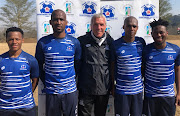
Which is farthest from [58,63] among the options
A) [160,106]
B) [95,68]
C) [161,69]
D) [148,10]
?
[148,10]

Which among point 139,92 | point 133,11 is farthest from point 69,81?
point 133,11

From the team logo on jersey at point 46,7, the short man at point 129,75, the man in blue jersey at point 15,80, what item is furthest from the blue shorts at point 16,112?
the team logo on jersey at point 46,7

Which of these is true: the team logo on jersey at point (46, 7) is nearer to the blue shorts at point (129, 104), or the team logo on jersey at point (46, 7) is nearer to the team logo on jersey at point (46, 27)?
the team logo on jersey at point (46, 27)

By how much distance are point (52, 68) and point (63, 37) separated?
1.73ft

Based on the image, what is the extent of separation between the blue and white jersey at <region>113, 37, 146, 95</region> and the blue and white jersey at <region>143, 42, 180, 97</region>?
0.57 feet

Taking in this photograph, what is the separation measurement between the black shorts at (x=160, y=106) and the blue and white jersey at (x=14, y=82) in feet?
6.18

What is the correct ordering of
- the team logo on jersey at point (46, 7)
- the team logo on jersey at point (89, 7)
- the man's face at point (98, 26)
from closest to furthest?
the man's face at point (98, 26) < the team logo on jersey at point (46, 7) < the team logo on jersey at point (89, 7)

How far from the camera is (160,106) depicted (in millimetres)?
2961

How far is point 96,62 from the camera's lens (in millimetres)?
3088

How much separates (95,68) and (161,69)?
105cm

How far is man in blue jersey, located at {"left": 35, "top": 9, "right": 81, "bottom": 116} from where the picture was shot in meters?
2.88

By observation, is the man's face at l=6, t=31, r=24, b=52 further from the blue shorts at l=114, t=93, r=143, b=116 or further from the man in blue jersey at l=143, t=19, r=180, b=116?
the man in blue jersey at l=143, t=19, r=180, b=116

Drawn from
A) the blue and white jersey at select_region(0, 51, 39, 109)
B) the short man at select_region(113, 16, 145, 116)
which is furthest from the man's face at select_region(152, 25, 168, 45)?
the blue and white jersey at select_region(0, 51, 39, 109)

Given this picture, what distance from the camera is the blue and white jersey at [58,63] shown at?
9.41 feet
